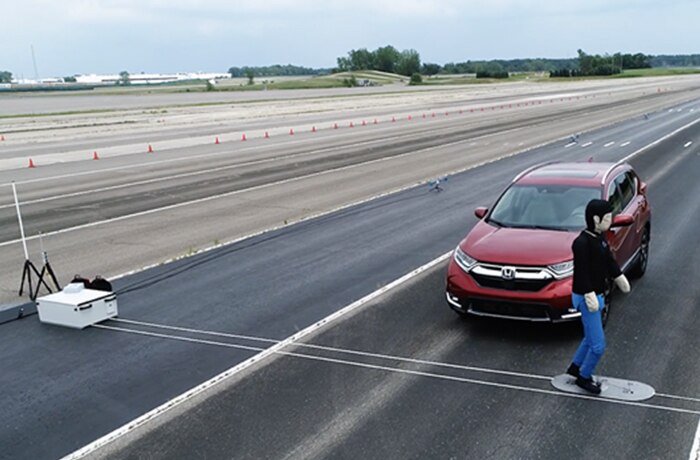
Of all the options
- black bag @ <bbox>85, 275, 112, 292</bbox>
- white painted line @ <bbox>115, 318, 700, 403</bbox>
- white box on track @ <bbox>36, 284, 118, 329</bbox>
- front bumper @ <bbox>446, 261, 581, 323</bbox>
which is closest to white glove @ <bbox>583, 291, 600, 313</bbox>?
white painted line @ <bbox>115, 318, 700, 403</bbox>

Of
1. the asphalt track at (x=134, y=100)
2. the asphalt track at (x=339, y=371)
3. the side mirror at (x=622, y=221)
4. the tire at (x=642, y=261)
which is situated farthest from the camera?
the asphalt track at (x=134, y=100)

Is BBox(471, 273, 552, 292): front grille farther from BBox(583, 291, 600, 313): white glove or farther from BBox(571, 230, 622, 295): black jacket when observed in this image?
BBox(583, 291, 600, 313): white glove

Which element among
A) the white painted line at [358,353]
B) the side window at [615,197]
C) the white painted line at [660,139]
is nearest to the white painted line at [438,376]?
the white painted line at [358,353]

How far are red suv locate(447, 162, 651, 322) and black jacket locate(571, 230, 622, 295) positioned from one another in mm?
1325

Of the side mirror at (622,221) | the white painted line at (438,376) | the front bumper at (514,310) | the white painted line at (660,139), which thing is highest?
the side mirror at (622,221)

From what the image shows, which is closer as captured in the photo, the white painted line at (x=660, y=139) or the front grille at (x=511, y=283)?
the front grille at (x=511, y=283)

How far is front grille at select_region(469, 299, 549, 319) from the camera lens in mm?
8203

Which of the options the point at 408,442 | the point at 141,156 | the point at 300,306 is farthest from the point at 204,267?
the point at 141,156

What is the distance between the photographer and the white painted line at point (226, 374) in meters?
6.45

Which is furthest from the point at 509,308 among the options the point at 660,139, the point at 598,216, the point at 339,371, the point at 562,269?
the point at 660,139

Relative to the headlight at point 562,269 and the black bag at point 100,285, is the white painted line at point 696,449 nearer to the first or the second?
the headlight at point 562,269

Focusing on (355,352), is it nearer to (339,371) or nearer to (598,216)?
(339,371)

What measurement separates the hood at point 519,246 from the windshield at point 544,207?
0.26m

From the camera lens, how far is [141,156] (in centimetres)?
3272
